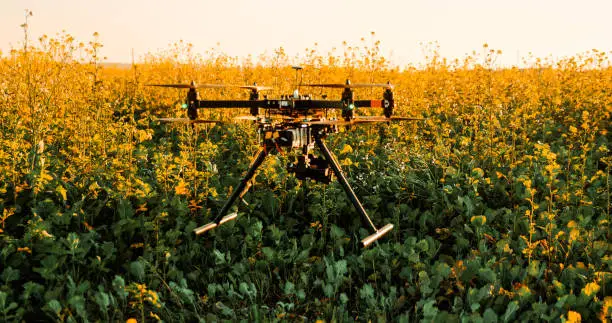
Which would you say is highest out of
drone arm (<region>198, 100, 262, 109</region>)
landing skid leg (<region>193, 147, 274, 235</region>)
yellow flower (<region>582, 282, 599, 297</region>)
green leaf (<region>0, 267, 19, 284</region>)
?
drone arm (<region>198, 100, 262, 109</region>)

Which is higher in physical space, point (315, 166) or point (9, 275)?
point (315, 166)

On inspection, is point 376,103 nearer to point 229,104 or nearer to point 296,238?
point 229,104

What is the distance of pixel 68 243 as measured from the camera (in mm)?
4230

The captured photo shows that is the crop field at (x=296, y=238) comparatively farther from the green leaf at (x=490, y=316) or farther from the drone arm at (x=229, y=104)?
the drone arm at (x=229, y=104)

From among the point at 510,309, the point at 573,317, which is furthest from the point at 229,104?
the point at 573,317

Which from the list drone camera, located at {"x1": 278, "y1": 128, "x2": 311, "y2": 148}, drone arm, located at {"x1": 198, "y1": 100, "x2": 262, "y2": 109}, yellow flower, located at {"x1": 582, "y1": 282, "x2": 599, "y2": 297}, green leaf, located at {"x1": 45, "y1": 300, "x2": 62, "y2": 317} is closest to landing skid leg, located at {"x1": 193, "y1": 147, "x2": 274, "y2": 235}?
drone camera, located at {"x1": 278, "y1": 128, "x2": 311, "y2": 148}

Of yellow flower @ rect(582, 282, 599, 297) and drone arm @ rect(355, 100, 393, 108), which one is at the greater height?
drone arm @ rect(355, 100, 393, 108)

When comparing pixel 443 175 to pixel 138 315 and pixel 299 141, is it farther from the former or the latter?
pixel 138 315

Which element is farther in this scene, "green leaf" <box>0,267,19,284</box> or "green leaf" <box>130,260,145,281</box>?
"green leaf" <box>130,260,145,281</box>

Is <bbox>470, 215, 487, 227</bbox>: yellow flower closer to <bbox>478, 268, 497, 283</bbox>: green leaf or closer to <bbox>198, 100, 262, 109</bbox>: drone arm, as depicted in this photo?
<bbox>478, 268, 497, 283</bbox>: green leaf

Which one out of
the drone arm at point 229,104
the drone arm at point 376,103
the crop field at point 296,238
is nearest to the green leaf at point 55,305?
the crop field at point 296,238

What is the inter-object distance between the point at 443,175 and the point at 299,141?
2.60 metres

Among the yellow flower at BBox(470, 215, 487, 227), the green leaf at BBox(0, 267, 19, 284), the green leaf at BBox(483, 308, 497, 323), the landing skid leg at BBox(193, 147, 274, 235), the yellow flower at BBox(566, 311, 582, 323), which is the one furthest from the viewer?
the yellow flower at BBox(470, 215, 487, 227)

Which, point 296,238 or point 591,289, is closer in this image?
point 591,289
